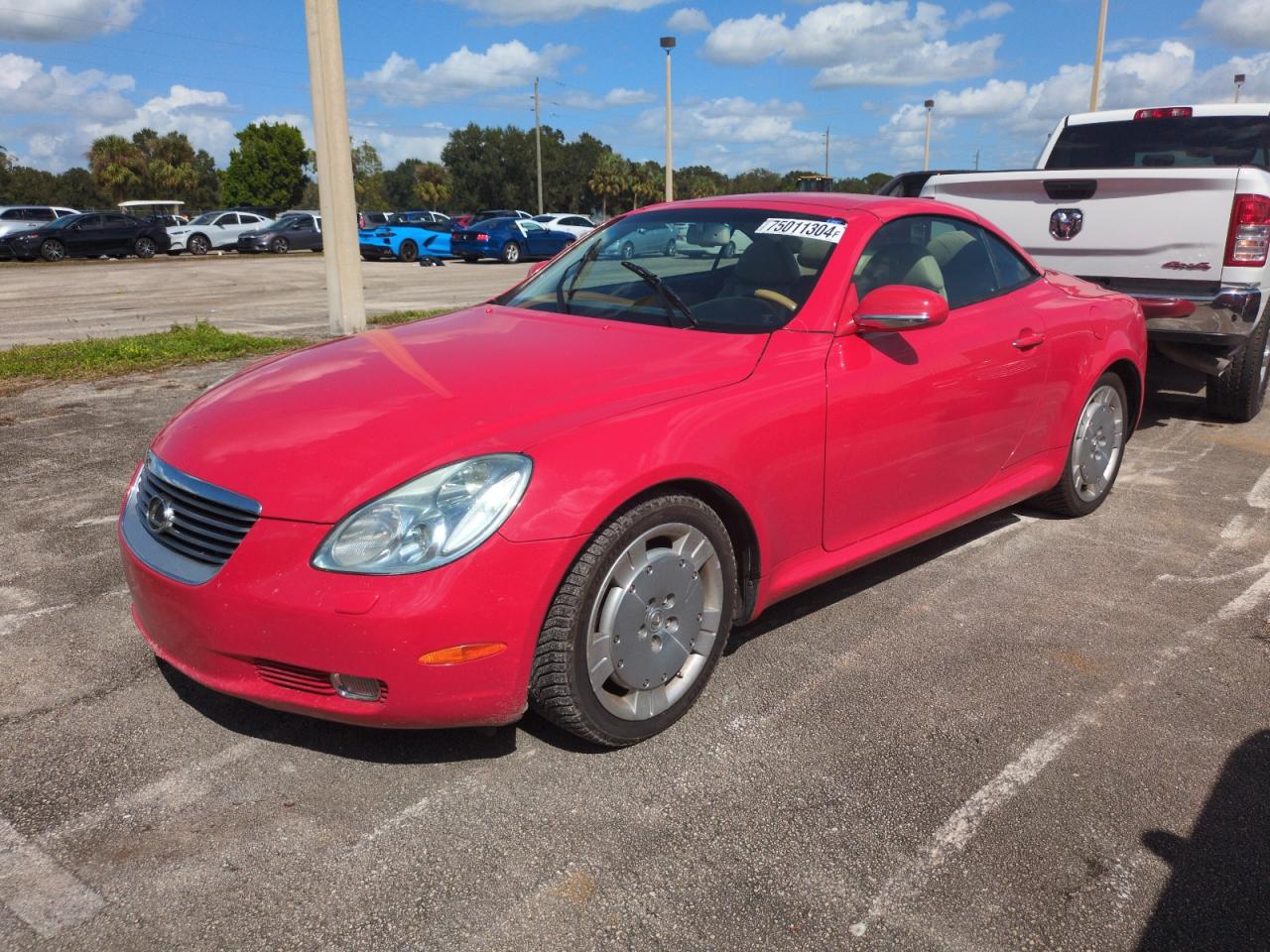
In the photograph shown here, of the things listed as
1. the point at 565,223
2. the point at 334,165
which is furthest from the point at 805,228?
the point at 565,223

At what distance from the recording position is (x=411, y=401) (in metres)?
2.86

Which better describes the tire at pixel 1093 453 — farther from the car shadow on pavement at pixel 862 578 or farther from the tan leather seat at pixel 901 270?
the tan leather seat at pixel 901 270

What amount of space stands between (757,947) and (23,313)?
49.2ft

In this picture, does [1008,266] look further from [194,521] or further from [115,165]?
[115,165]

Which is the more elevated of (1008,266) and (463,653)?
(1008,266)

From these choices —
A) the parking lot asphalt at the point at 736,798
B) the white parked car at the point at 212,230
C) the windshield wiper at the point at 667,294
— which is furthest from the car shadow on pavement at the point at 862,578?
the white parked car at the point at 212,230

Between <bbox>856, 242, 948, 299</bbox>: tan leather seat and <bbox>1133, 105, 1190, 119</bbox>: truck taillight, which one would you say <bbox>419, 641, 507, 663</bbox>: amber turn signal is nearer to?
<bbox>856, 242, 948, 299</bbox>: tan leather seat

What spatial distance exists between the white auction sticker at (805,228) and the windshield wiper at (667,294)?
0.42 metres

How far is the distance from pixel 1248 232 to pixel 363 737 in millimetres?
5495

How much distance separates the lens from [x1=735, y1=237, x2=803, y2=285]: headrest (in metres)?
3.56

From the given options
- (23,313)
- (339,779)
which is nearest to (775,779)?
(339,779)

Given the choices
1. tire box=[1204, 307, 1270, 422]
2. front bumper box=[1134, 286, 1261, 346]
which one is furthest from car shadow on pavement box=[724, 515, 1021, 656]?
tire box=[1204, 307, 1270, 422]

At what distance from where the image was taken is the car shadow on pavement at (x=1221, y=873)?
217 cm

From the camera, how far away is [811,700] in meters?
3.17
